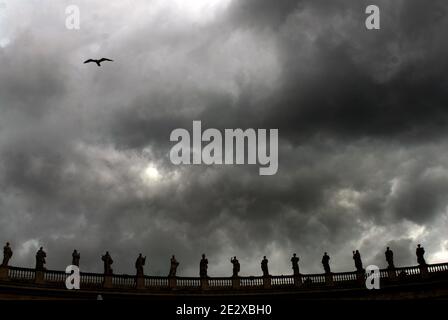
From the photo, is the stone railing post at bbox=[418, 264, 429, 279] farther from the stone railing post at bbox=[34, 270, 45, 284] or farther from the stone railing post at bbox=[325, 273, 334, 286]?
the stone railing post at bbox=[34, 270, 45, 284]

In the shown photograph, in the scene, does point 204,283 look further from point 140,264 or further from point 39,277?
point 39,277

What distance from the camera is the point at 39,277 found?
3528 centimetres

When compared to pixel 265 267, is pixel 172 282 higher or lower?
lower

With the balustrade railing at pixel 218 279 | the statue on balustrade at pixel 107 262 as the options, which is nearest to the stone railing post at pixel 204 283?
Result: the balustrade railing at pixel 218 279

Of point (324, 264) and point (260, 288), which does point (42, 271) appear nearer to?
point (260, 288)

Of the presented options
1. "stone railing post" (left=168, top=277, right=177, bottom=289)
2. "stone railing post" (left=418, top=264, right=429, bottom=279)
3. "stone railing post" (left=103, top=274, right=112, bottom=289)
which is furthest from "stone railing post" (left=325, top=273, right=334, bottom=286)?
"stone railing post" (left=103, top=274, right=112, bottom=289)

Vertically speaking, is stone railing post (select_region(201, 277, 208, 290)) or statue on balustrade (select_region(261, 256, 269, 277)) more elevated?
statue on balustrade (select_region(261, 256, 269, 277))

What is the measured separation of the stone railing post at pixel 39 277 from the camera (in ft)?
115

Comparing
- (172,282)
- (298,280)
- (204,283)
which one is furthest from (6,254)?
(298,280)

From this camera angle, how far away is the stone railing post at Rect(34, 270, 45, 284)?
35.1 meters
